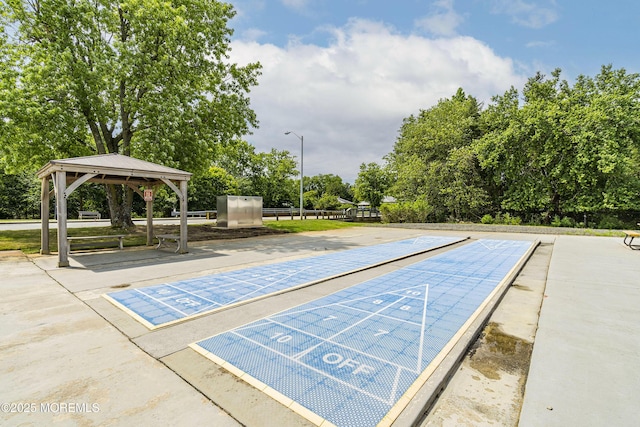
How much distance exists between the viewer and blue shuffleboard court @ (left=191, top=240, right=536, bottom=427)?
2.79 meters

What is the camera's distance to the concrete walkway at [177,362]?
8.56 ft

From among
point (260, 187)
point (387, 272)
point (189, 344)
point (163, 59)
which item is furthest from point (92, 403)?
point (260, 187)

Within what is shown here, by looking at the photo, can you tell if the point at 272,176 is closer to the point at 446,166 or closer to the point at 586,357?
the point at 446,166

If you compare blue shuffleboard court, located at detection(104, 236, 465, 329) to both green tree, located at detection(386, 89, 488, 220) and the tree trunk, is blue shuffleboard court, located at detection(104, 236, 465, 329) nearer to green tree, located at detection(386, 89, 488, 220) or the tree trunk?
the tree trunk

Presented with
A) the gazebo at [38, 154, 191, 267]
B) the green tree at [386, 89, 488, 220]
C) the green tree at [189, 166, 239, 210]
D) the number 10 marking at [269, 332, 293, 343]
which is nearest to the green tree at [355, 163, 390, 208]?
the green tree at [386, 89, 488, 220]

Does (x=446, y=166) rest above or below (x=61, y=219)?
above

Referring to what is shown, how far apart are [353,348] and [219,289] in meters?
3.81

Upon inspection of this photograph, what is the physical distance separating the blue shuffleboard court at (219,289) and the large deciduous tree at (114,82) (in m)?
9.43

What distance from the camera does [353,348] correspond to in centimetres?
381

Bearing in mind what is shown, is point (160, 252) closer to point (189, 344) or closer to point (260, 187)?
point (189, 344)

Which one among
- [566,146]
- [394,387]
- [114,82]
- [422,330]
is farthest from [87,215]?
[566,146]

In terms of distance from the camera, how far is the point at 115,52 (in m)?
14.6

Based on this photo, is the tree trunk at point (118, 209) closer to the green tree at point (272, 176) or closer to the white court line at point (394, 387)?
the white court line at point (394, 387)

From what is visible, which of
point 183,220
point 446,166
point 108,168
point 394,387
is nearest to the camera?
point 394,387
